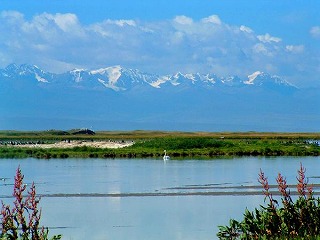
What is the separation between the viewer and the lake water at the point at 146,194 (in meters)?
24.7

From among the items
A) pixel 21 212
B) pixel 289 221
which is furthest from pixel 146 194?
pixel 21 212

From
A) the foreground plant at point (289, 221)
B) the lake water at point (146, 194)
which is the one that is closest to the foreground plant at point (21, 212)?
the foreground plant at point (289, 221)

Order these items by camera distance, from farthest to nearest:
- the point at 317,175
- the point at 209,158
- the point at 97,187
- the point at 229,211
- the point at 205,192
Answer: the point at 209,158 → the point at 317,175 → the point at 97,187 → the point at 205,192 → the point at 229,211

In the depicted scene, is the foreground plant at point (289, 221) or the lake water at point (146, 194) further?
the lake water at point (146, 194)

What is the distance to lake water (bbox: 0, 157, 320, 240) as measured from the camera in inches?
974

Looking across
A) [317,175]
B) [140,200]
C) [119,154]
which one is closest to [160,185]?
[140,200]

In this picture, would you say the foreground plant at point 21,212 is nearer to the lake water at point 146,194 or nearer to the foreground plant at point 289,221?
the foreground plant at point 289,221

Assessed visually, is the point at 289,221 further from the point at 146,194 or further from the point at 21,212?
the point at 146,194

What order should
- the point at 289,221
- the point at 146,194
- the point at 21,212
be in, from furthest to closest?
1. the point at 146,194
2. the point at 289,221
3. the point at 21,212

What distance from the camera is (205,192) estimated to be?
35188 mm

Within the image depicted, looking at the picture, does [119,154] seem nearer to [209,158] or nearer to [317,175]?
[209,158]

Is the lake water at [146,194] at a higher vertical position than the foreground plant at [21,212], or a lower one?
lower

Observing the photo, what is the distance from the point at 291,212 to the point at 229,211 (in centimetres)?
1370

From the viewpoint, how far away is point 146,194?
34688 mm
